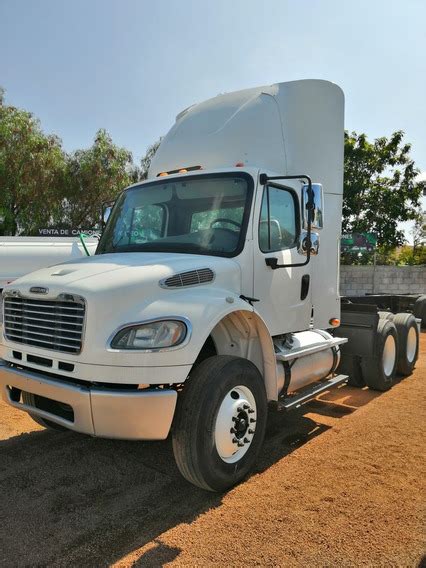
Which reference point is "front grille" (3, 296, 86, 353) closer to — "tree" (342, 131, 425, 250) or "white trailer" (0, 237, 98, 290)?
"white trailer" (0, 237, 98, 290)

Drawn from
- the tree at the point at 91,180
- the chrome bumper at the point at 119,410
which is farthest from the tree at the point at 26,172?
the chrome bumper at the point at 119,410

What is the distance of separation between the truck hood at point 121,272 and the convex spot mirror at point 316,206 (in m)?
0.97

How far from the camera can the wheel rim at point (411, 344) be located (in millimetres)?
7908

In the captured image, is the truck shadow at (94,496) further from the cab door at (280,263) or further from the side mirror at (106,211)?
the side mirror at (106,211)

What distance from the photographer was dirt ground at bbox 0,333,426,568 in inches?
114

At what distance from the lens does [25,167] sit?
21.7 meters

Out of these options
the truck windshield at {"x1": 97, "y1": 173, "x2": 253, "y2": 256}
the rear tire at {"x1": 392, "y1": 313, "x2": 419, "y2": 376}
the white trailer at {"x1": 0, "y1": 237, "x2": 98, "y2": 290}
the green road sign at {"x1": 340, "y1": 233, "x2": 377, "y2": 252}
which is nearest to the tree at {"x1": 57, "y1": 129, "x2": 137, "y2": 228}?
the white trailer at {"x1": 0, "y1": 237, "x2": 98, "y2": 290}

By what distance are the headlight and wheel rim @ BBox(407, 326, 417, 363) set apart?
19.2ft

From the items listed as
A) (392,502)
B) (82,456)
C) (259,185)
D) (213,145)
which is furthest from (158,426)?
(213,145)

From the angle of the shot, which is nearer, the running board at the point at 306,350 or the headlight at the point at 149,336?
the headlight at the point at 149,336

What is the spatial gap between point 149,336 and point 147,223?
174 centimetres

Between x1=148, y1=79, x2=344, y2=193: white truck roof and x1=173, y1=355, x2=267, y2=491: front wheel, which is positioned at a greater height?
x1=148, y1=79, x2=344, y2=193: white truck roof

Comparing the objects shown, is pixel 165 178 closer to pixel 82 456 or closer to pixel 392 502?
pixel 82 456

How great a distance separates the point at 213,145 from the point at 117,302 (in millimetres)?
2705
